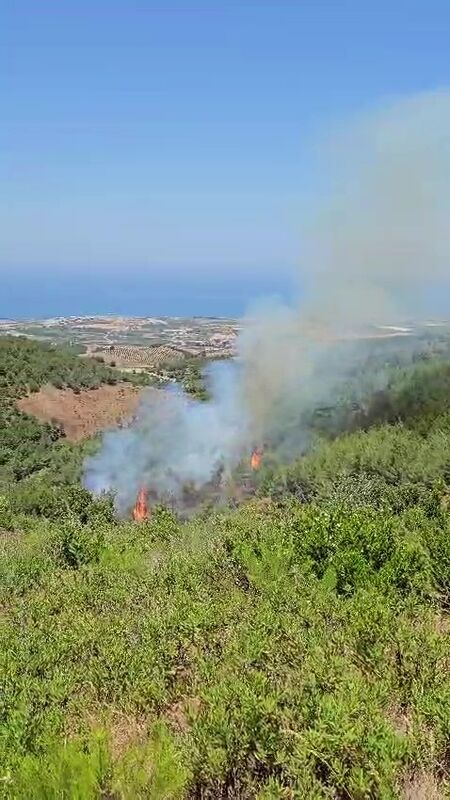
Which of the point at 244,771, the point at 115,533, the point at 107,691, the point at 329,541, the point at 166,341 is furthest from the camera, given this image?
the point at 166,341

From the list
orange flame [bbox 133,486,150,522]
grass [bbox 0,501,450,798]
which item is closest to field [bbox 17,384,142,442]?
orange flame [bbox 133,486,150,522]

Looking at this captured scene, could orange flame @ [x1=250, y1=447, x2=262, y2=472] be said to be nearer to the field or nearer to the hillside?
the hillside

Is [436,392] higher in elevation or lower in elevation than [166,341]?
higher

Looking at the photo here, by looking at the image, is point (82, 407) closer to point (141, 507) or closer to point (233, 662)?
point (141, 507)

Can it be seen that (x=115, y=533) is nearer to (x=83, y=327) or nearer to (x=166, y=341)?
(x=166, y=341)

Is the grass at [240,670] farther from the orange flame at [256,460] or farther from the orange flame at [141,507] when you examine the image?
the orange flame at [256,460]

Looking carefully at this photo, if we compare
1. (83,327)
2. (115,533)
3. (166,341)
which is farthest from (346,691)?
(83,327)

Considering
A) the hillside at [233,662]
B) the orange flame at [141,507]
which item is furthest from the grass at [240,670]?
the orange flame at [141,507]
